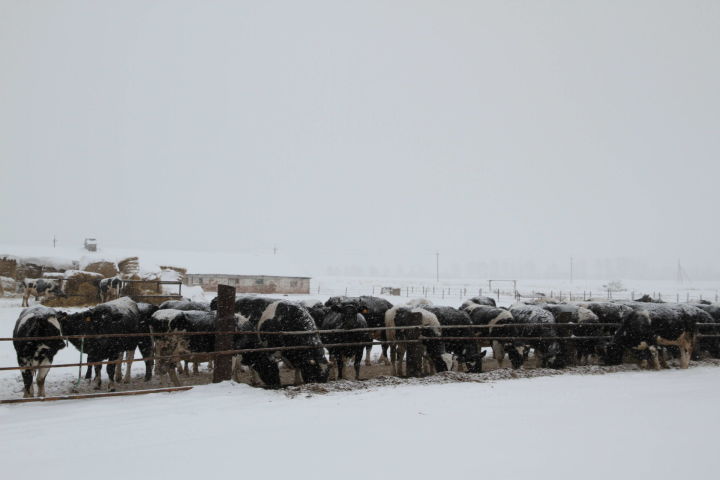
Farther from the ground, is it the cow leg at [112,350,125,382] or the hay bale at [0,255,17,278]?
the hay bale at [0,255,17,278]

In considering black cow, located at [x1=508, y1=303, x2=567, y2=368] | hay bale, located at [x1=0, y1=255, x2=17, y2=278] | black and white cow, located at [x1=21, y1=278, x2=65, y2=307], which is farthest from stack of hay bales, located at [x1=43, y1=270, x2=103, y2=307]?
black cow, located at [x1=508, y1=303, x2=567, y2=368]

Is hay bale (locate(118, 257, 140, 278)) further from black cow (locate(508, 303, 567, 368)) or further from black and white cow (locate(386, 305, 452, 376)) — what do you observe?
black cow (locate(508, 303, 567, 368))

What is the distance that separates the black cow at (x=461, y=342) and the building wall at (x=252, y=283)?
119ft

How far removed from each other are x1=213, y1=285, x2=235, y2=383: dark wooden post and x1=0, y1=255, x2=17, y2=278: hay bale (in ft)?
101

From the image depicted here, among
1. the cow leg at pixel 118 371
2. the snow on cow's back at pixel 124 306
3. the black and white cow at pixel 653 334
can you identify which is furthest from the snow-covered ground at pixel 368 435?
the snow on cow's back at pixel 124 306

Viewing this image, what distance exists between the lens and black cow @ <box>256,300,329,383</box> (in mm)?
9695

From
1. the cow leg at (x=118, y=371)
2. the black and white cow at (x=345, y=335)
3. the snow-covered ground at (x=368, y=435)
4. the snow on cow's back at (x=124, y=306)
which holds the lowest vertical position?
the cow leg at (x=118, y=371)

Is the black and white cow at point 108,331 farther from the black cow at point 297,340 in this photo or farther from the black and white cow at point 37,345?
the black cow at point 297,340

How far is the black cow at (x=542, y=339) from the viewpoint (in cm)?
1166

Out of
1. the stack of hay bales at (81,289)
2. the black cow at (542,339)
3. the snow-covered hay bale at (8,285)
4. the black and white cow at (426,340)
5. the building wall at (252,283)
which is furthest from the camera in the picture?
the building wall at (252,283)

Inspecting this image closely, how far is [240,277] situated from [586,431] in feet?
147

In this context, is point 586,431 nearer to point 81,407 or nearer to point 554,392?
point 554,392

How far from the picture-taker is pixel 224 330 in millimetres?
9141

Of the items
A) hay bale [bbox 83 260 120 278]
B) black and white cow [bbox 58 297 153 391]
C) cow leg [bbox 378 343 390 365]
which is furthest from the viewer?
hay bale [bbox 83 260 120 278]
